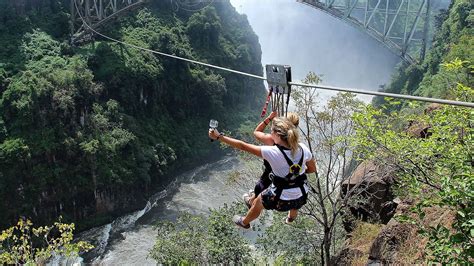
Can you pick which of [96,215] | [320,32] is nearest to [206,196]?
[96,215]

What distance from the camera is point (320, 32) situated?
216ft

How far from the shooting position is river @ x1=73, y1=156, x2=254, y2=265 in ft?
77.4

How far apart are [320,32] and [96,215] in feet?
160

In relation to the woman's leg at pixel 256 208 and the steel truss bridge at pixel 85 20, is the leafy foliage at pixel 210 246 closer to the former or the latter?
the woman's leg at pixel 256 208

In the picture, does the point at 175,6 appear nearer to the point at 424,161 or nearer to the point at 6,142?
the point at 6,142

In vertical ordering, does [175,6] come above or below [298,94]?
above

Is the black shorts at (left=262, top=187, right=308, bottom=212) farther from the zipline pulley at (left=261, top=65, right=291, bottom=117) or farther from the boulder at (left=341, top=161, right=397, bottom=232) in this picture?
the boulder at (left=341, top=161, right=397, bottom=232)

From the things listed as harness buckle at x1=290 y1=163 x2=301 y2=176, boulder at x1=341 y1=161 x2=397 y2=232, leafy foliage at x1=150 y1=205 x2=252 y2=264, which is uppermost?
harness buckle at x1=290 y1=163 x2=301 y2=176

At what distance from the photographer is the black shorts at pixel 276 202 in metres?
4.28

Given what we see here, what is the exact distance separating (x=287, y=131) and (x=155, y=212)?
25.7 m

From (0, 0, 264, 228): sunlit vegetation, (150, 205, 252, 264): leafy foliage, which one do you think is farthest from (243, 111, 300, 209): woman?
(0, 0, 264, 228): sunlit vegetation

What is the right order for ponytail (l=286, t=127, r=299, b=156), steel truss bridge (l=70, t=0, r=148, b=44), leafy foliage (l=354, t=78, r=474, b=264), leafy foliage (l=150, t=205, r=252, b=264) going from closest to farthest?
ponytail (l=286, t=127, r=299, b=156) → leafy foliage (l=354, t=78, r=474, b=264) → leafy foliage (l=150, t=205, r=252, b=264) → steel truss bridge (l=70, t=0, r=148, b=44)

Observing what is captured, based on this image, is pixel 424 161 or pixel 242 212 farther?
pixel 242 212

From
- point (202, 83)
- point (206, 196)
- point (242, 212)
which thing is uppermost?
point (202, 83)
